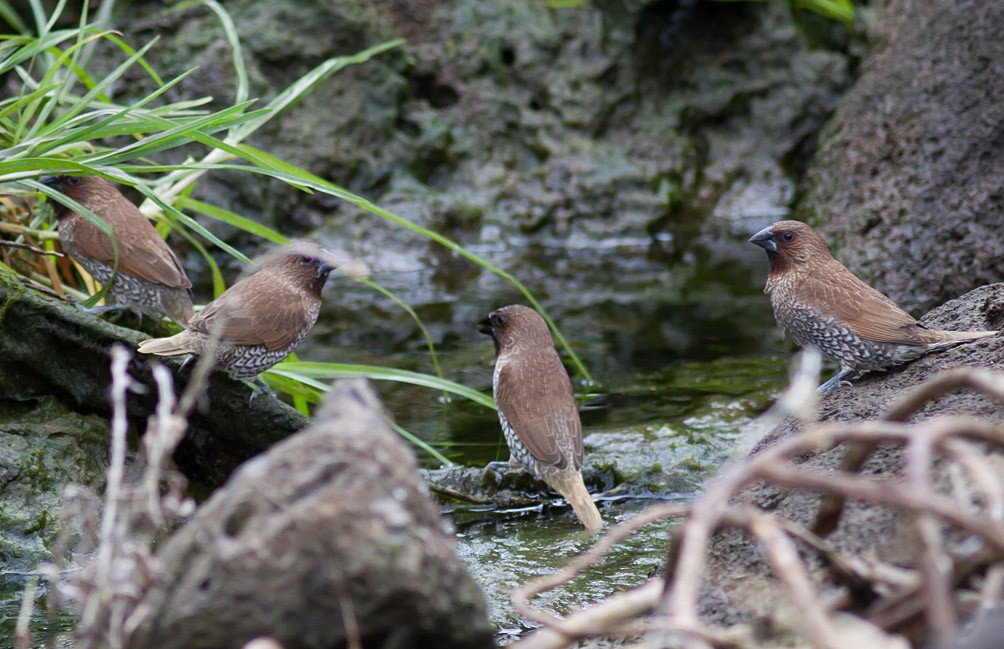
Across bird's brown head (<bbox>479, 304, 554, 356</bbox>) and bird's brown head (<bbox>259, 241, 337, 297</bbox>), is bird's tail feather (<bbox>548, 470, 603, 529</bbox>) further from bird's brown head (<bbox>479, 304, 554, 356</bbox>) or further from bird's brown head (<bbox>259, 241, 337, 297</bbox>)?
bird's brown head (<bbox>259, 241, 337, 297</bbox>)

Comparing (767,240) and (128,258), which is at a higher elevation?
(767,240)

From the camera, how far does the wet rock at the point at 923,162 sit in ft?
21.6

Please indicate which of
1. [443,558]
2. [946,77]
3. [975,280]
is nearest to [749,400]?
[975,280]

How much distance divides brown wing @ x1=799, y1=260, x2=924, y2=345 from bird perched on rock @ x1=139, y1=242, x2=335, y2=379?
82.5 inches

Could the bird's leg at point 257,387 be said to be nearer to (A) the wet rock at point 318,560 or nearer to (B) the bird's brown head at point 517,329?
(B) the bird's brown head at point 517,329

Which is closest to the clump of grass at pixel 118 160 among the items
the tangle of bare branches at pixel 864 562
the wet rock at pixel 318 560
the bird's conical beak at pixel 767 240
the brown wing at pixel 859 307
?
the bird's conical beak at pixel 767 240

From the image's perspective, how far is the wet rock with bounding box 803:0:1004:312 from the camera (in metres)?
6.58

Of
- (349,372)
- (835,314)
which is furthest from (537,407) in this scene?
(835,314)

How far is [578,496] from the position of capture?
199 inches

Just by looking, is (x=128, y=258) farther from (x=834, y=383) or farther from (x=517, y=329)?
(x=834, y=383)

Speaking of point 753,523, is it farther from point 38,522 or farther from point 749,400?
point 749,400

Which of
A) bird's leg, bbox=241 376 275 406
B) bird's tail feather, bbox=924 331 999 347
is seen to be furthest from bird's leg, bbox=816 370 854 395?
bird's leg, bbox=241 376 275 406

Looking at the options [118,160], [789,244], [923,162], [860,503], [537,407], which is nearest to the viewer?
[860,503]

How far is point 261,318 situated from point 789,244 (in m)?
2.31
